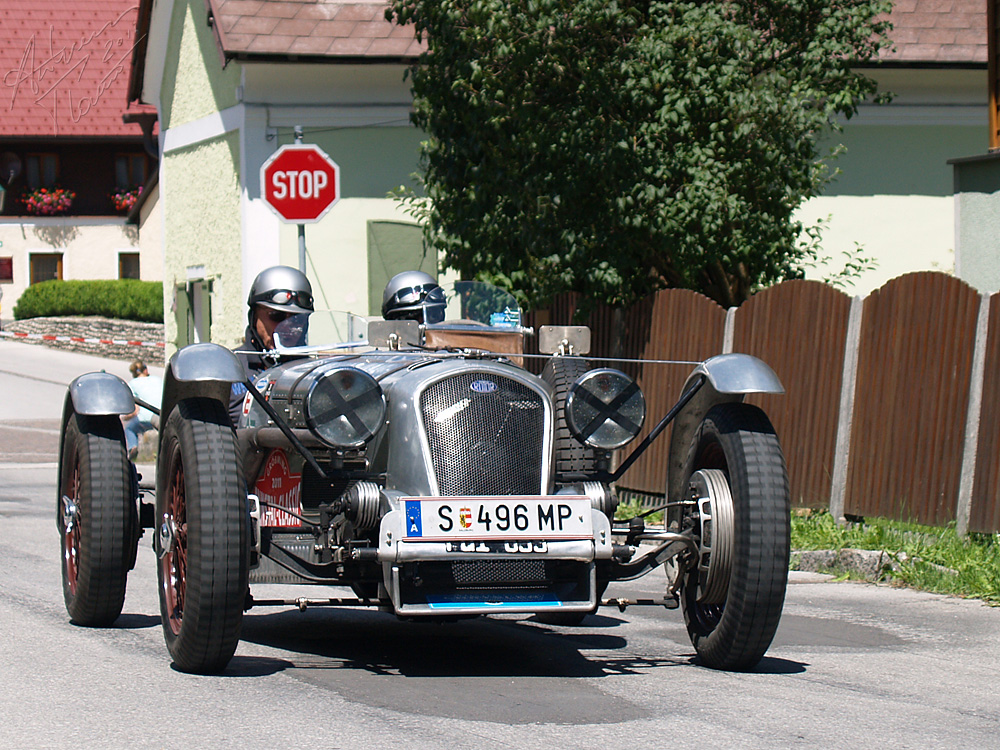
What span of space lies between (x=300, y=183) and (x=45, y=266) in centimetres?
3451

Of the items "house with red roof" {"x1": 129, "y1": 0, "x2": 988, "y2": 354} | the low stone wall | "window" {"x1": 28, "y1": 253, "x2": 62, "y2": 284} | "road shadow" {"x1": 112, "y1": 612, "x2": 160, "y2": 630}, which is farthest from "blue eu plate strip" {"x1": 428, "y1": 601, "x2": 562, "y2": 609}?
"window" {"x1": 28, "y1": 253, "x2": 62, "y2": 284}

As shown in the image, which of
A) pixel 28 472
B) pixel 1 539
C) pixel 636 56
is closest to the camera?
pixel 1 539

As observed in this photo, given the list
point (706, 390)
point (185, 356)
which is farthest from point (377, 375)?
point (706, 390)

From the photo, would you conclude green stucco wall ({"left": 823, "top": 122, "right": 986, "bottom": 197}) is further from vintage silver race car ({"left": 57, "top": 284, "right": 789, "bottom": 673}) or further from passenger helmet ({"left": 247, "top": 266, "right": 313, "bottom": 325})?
vintage silver race car ({"left": 57, "top": 284, "right": 789, "bottom": 673})

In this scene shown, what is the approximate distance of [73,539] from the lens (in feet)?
25.2

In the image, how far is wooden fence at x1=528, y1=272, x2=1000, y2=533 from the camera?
9.95 m

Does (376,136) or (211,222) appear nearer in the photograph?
(376,136)

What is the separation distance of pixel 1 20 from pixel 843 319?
3877 centimetres

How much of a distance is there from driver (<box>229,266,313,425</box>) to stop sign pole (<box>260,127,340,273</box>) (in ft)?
21.3

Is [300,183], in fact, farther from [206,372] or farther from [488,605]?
[488,605]

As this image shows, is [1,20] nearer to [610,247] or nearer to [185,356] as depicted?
[610,247]

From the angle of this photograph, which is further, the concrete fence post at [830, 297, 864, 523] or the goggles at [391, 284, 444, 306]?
the concrete fence post at [830, 297, 864, 523]

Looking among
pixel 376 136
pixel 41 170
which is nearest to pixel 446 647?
pixel 376 136

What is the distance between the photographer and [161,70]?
85.7ft
